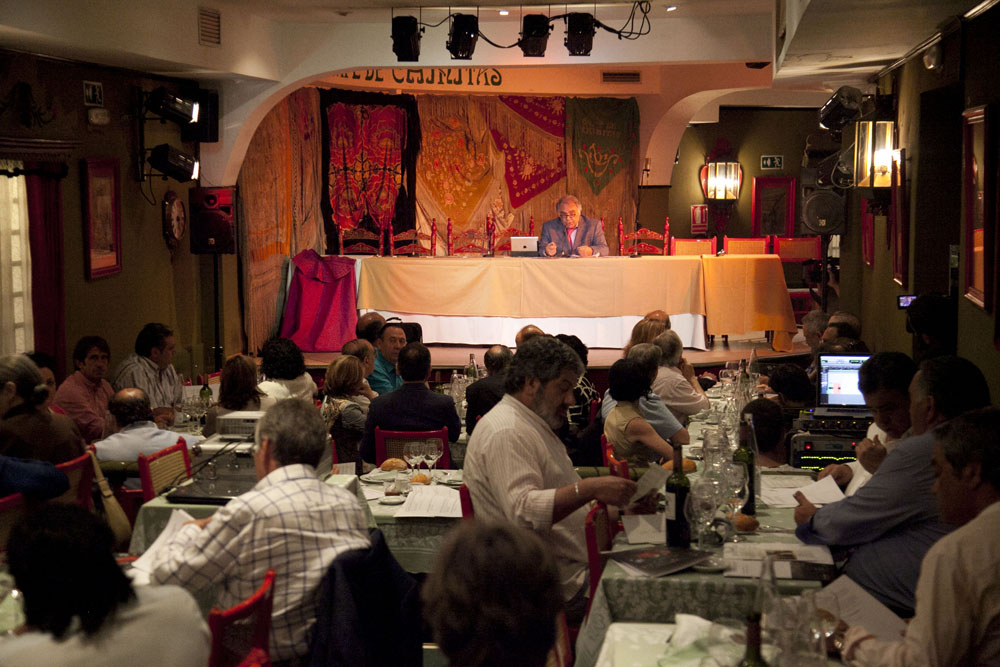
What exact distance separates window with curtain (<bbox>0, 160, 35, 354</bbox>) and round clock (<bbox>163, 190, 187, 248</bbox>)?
1.97m

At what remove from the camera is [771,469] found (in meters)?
4.40

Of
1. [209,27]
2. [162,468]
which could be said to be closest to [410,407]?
[162,468]

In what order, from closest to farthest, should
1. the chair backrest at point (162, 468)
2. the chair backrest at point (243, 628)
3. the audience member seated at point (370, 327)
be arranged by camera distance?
the chair backrest at point (243, 628), the chair backrest at point (162, 468), the audience member seated at point (370, 327)

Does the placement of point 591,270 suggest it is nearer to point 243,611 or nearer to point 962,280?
point 962,280

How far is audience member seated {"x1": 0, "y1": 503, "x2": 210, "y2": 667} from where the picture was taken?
85.0 inches

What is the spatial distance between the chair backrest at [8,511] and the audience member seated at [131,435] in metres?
1.29

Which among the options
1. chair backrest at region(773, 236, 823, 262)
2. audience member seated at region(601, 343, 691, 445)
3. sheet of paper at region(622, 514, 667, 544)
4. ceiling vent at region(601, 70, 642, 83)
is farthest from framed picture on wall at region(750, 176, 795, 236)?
sheet of paper at region(622, 514, 667, 544)

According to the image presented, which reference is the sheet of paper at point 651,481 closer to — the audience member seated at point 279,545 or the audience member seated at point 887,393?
the audience member seated at point 887,393

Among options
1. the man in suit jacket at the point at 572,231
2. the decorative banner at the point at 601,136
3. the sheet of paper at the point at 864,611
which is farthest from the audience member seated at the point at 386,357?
the decorative banner at the point at 601,136

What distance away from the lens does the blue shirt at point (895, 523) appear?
120 inches

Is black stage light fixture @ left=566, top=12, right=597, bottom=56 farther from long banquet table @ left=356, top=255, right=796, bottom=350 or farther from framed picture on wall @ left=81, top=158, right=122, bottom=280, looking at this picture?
framed picture on wall @ left=81, top=158, right=122, bottom=280

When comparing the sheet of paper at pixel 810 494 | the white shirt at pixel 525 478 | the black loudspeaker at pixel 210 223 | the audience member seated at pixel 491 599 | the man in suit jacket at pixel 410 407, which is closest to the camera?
the audience member seated at pixel 491 599

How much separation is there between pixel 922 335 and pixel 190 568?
423 centimetres

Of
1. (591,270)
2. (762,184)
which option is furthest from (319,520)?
(762,184)
